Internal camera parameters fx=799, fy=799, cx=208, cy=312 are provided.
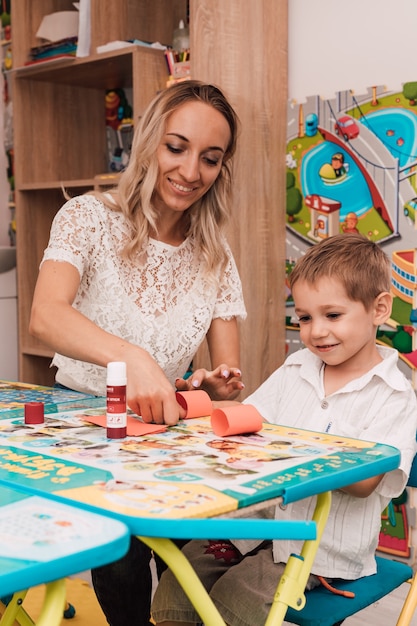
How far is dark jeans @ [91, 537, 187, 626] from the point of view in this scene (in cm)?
153

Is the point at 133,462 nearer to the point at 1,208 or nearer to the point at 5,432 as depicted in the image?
the point at 5,432

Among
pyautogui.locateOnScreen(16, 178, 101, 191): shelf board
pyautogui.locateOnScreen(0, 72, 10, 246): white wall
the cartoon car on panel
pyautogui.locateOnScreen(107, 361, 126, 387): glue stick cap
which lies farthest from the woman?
pyautogui.locateOnScreen(0, 72, 10, 246): white wall

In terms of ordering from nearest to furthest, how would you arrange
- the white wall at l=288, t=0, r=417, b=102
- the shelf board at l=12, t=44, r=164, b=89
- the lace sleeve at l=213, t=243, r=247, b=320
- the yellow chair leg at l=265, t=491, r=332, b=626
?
the yellow chair leg at l=265, t=491, r=332, b=626 < the lace sleeve at l=213, t=243, r=247, b=320 < the white wall at l=288, t=0, r=417, b=102 < the shelf board at l=12, t=44, r=164, b=89

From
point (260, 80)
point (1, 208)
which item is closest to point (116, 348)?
point (260, 80)

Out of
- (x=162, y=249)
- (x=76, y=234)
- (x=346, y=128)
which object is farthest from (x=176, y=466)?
(x=346, y=128)

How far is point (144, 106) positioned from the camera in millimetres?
3031

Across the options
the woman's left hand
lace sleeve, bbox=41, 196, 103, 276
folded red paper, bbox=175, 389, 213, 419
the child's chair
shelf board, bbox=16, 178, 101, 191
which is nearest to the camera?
the child's chair

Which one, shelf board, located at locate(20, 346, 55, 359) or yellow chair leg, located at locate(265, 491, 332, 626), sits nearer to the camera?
yellow chair leg, located at locate(265, 491, 332, 626)

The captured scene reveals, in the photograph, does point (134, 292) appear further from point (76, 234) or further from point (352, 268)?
point (352, 268)

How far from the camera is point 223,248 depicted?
7.00ft

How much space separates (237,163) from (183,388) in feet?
4.30

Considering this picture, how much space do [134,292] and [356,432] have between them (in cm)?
77

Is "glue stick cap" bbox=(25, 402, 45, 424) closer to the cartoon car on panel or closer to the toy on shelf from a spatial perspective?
the cartoon car on panel

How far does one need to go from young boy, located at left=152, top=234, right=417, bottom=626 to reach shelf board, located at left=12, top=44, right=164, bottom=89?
5.84 feet
